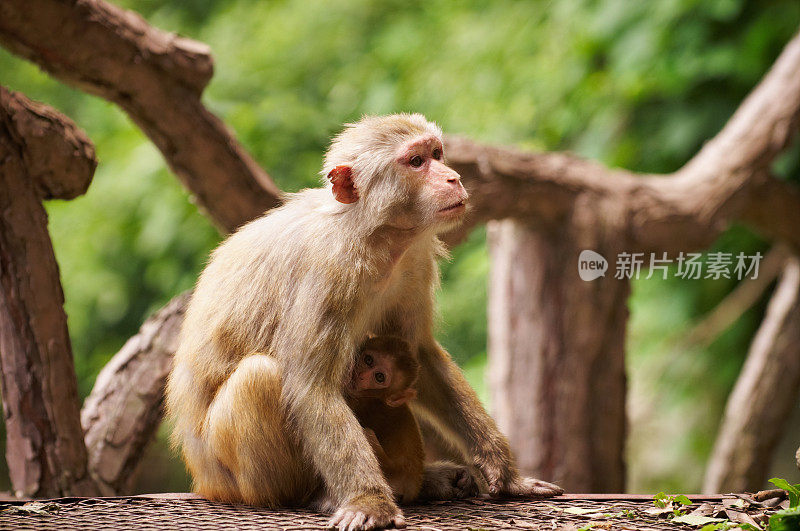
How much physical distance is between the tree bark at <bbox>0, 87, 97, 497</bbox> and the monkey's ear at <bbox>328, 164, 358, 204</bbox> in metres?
1.66

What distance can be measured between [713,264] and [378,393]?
5.48 m

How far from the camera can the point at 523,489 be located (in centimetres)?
358

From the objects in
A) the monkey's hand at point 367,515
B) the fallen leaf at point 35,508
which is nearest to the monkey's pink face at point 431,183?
the monkey's hand at point 367,515

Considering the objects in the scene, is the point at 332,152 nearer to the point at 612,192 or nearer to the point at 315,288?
the point at 315,288

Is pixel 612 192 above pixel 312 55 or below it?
below

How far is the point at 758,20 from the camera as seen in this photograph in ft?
24.8

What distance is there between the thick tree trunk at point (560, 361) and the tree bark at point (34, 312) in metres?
3.33

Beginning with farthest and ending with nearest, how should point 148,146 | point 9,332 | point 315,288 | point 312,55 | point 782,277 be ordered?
point 312,55 → point 782,277 → point 148,146 → point 9,332 → point 315,288

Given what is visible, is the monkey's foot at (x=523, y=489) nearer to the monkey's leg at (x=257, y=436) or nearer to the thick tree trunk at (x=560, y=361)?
the monkey's leg at (x=257, y=436)

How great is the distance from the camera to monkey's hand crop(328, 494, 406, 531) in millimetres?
2877

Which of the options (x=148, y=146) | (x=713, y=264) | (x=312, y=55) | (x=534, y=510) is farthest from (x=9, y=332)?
(x=713, y=264)

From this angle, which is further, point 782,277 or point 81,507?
point 782,277

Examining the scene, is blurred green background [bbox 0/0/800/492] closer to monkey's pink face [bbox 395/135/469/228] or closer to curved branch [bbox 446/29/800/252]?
curved branch [bbox 446/29/800/252]

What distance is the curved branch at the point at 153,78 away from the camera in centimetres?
416
